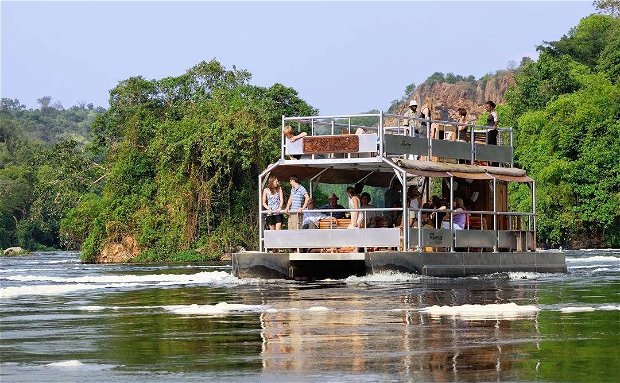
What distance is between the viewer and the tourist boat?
90.9 ft

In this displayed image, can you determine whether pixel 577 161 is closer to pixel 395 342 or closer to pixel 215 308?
pixel 215 308

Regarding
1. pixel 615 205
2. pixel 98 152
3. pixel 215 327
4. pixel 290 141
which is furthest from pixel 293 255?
pixel 98 152

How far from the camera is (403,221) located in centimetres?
2764

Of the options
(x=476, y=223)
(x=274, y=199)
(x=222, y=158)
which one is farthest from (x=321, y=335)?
(x=222, y=158)

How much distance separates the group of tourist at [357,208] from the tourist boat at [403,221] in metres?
0.14

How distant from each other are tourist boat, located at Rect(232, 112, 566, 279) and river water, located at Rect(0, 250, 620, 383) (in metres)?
3.17

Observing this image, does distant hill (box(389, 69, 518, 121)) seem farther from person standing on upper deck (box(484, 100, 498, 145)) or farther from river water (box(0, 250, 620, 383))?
river water (box(0, 250, 620, 383))

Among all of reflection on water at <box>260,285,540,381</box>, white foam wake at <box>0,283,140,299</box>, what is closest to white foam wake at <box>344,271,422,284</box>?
white foam wake at <box>0,283,140,299</box>

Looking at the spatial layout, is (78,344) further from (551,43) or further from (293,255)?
(551,43)

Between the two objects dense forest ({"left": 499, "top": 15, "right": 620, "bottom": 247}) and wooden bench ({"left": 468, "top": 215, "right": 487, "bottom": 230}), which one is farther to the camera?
dense forest ({"left": 499, "top": 15, "right": 620, "bottom": 247})

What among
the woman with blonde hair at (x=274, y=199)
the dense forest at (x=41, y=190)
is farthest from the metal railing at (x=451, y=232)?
the dense forest at (x=41, y=190)

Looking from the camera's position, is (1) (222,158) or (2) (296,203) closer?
(2) (296,203)

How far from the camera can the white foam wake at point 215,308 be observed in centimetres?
1839

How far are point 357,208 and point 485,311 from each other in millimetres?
11715
